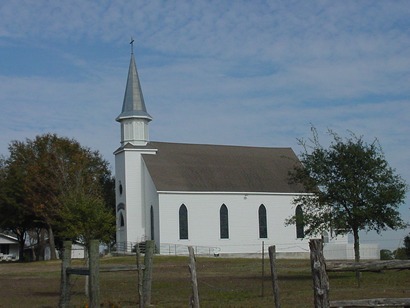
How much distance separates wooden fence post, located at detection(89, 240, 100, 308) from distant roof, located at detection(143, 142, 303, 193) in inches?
1974

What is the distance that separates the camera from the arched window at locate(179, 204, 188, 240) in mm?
Result: 69938

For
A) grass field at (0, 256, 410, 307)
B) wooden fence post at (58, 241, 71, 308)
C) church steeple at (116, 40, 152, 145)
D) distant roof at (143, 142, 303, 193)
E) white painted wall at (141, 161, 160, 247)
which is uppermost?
church steeple at (116, 40, 152, 145)

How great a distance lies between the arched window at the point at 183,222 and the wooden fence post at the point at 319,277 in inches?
2306

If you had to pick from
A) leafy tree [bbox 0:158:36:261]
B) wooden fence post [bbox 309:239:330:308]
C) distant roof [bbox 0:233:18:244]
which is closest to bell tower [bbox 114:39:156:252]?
leafy tree [bbox 0:158:36:261]

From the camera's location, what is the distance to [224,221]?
7262cm

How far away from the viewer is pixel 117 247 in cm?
7225

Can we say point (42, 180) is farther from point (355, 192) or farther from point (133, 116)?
point (355, 192)

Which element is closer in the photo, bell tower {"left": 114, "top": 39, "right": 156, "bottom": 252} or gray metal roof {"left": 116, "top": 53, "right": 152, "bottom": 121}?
bell tower {"left": 114, "top": 39, "right": 156, "bottom": 252}

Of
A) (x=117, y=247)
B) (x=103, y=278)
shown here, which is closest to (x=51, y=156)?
(x=117, y=247)

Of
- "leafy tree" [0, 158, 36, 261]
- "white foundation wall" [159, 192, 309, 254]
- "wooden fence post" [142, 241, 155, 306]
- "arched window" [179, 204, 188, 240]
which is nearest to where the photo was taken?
"wooden fence post" [142, 241, 155, 306]

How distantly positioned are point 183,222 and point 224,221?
451cm

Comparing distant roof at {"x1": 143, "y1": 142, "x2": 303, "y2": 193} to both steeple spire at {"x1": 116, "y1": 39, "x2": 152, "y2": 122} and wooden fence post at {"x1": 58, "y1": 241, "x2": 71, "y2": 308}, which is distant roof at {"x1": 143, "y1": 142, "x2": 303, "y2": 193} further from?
wooden fence post at {"x1": 58, "y1": 241, "x2": 71, "y2": 308}

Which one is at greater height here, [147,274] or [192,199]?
[192,199]

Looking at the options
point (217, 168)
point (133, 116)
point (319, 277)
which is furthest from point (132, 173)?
point (319, 277)
